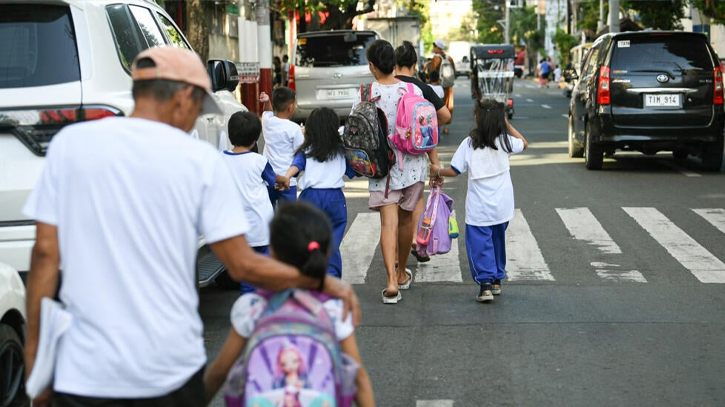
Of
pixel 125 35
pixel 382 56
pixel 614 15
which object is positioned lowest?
pixel 382 56

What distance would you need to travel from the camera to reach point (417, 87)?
7625 millimetres

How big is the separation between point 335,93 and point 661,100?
7.61 m

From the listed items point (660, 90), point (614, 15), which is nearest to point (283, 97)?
point (660, 90)

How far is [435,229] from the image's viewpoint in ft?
25.4

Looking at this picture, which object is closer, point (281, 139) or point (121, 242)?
point (121, 242)

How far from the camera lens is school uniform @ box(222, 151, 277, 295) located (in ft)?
21.4

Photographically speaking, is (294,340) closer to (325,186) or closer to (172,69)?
(172,69)

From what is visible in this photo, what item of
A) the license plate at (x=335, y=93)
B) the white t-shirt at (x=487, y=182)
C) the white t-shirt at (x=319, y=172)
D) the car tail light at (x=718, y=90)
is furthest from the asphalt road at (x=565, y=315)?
the license plate at (x=335, y=93)

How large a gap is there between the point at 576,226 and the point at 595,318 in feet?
12.5

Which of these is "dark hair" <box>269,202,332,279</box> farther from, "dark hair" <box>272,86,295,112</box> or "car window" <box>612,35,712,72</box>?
"car window" <box>612,35,712,72</box>

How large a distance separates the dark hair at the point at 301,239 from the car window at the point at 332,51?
17981 millimetres

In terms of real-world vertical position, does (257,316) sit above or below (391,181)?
above

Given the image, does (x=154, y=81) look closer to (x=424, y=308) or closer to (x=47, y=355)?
(x=47, y=355)

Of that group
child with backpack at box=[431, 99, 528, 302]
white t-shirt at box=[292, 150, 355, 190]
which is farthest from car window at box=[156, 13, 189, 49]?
child with backpack at box=[431, 99, 528, 302]
